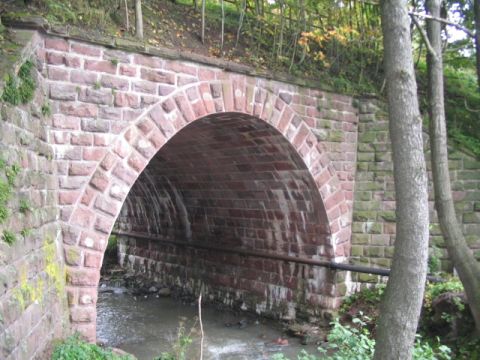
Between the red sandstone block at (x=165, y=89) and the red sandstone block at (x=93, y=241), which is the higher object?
the red sandstone block at (x=165, y=89)

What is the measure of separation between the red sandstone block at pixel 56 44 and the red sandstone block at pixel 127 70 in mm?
589

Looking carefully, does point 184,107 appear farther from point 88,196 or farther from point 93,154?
point 88,196

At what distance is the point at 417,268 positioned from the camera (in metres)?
3.66

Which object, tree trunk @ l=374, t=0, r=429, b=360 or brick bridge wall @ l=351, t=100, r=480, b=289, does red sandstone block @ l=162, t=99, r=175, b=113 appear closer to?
tree trunk @ l=374, t=0, r=429, b=360

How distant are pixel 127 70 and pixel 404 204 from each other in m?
3.18

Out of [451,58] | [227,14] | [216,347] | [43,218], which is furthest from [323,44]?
[43,218]

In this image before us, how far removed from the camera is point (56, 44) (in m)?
4.86

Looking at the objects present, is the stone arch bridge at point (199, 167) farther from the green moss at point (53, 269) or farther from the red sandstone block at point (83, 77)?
the green moss at point (53, 269)

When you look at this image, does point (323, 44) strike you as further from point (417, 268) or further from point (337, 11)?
point (417, 268)

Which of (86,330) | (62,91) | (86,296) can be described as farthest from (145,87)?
(86,330)

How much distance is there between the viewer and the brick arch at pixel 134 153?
16.1 ft

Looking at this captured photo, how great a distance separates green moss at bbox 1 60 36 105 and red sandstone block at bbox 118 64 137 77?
1092mm

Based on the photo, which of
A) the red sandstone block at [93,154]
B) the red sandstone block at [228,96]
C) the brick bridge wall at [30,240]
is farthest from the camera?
the red sandstone block at [228,96]

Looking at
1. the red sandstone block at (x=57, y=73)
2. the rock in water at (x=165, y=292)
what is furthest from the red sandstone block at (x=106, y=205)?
the rock in water at (x=165, y=292)
